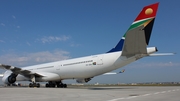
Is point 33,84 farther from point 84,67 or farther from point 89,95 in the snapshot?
point 89,95

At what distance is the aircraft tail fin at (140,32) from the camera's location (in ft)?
57.8

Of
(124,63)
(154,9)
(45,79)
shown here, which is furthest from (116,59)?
(45,79)

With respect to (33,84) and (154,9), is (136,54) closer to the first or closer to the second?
(154,9)

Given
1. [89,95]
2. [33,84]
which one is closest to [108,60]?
[89,95]

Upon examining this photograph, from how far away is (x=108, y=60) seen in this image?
23.0 metres

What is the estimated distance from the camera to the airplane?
60.5ft

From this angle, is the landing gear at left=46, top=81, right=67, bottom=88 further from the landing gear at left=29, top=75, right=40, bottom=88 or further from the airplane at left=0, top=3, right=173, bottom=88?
the landing gear at left=29, top=75, right=40, bottom=88

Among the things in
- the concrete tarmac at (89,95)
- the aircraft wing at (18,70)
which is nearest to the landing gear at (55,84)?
the aircraft wing at (18,70)

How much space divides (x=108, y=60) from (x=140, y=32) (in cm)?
658

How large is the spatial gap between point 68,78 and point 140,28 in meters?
15.6

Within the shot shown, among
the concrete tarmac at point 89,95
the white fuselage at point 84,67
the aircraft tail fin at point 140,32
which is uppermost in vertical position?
the aircraft tail fin at point 140,32

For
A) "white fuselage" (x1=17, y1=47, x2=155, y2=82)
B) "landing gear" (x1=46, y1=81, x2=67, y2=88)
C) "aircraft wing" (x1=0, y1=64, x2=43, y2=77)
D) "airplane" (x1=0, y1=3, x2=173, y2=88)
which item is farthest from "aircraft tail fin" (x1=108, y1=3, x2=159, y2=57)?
"aircraft wing" (x1=0, y1=64, x2=43, y2=77)

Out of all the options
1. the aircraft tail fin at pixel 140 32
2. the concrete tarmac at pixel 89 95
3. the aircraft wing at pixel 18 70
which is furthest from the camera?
the aircraft wing at pixel 18 70

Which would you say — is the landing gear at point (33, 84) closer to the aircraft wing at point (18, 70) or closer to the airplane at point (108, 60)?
the airplane at point (108, 60)
